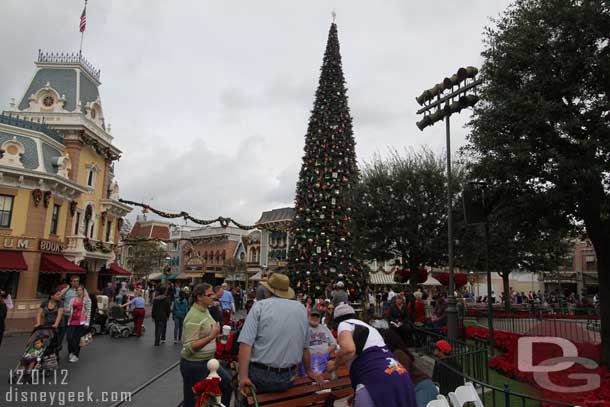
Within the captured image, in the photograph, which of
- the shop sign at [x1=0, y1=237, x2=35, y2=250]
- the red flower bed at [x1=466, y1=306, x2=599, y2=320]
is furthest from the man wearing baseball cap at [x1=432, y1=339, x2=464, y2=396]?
the shop sign at [x1=0, y1=237, x2=35, y2=250]

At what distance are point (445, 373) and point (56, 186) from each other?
2238cm

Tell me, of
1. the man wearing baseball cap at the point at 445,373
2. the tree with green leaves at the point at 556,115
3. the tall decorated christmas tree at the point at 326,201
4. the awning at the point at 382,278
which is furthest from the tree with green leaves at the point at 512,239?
the awning at the point at 382,278

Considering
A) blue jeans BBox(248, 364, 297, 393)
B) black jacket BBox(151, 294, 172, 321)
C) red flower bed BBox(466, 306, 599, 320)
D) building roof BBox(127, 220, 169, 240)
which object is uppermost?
building roof BBox(127, 220, 169, 240)

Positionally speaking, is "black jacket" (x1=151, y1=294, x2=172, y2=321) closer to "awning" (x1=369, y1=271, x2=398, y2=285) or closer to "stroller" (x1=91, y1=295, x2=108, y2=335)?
"stroller" (x1=91, y1=295, x2=108, y2=335)

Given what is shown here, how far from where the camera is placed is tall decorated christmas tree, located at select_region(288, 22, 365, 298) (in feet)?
67.3

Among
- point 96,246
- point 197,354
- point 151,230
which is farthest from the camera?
point 151,230

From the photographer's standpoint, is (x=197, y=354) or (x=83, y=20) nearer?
(x=197, y=354)

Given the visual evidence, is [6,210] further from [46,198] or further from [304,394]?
[304,394]

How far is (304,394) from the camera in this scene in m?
4.33

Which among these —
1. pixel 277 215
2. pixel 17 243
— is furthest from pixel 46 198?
pixel 277 215

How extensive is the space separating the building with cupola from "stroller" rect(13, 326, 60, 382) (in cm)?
1257

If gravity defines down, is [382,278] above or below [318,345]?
below

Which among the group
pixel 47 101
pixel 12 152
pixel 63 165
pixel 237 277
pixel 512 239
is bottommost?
pixel 237 277

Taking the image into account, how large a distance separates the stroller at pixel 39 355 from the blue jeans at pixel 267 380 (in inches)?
251
